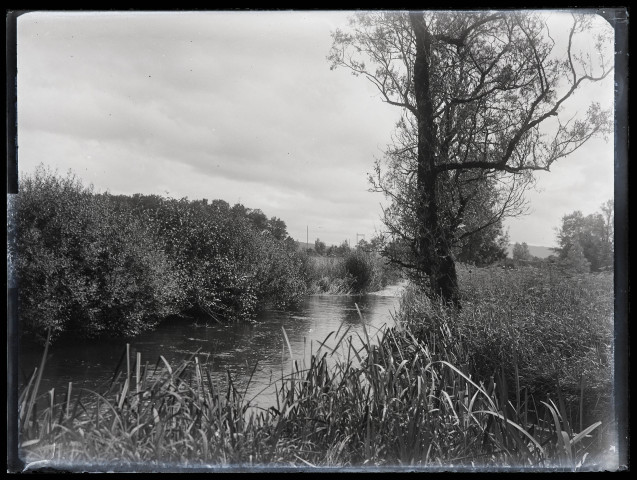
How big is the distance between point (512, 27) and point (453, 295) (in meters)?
2.74

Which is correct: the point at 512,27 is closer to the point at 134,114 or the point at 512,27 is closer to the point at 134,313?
the point at 134,114

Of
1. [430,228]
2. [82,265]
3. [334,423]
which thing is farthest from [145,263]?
[334,423]

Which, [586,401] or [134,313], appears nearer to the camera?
[586,401]

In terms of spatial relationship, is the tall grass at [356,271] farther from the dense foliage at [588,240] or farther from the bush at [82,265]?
the dense foliage at [588,240]

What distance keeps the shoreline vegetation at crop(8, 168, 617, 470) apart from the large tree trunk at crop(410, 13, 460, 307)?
20cm

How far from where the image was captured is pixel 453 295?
219 inches

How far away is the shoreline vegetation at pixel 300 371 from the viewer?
2.97 metres

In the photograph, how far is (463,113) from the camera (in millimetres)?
5242

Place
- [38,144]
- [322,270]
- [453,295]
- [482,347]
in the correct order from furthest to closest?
[322,270] → [453,295] → [482,347] → [38,144]

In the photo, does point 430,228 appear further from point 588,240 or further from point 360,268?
point 588,240

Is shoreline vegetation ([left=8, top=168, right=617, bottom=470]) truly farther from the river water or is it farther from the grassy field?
the river water

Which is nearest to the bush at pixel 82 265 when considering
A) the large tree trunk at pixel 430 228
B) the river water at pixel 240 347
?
the river water at pixel 240 347

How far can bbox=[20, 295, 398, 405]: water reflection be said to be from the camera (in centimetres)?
369
